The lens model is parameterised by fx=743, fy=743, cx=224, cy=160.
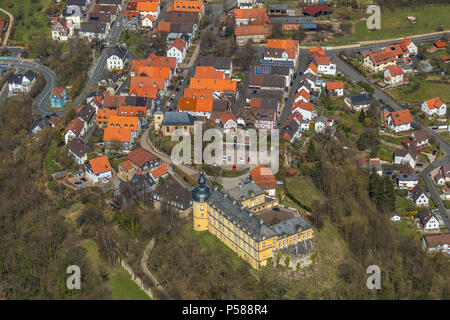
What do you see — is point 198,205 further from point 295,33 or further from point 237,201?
point 295,33

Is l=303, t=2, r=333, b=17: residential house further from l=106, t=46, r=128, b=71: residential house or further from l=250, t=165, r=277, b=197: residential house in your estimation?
l=250, t=165, r=277, b=197: residential house

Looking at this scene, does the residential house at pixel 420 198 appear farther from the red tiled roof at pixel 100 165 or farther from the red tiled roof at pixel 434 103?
the red tiled roof at pixel 100 165

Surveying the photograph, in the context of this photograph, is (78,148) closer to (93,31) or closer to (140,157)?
(140,157)

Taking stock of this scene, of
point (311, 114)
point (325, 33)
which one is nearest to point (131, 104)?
point (311, 114)

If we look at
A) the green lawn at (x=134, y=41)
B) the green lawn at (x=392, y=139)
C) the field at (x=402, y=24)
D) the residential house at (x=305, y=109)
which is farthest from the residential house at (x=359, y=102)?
the green lawn at (x=134, y=41)

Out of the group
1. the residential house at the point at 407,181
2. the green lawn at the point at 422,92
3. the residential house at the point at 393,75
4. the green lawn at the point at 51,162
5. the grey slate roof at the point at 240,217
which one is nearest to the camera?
the grey slate roof at the point at 240,217

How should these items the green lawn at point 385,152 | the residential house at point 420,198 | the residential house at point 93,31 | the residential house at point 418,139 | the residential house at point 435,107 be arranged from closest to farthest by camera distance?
the residential house at point 420,198, the green lawn at point 385,152, the residential house at point 418,139, the residential house at point 435,107, the residential house at point 93,31

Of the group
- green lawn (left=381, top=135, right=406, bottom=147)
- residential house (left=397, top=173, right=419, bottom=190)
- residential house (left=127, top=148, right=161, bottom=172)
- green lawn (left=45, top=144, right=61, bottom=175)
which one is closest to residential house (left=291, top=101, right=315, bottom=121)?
green lawn (left=381, top=135, right=406, bottom=147)
